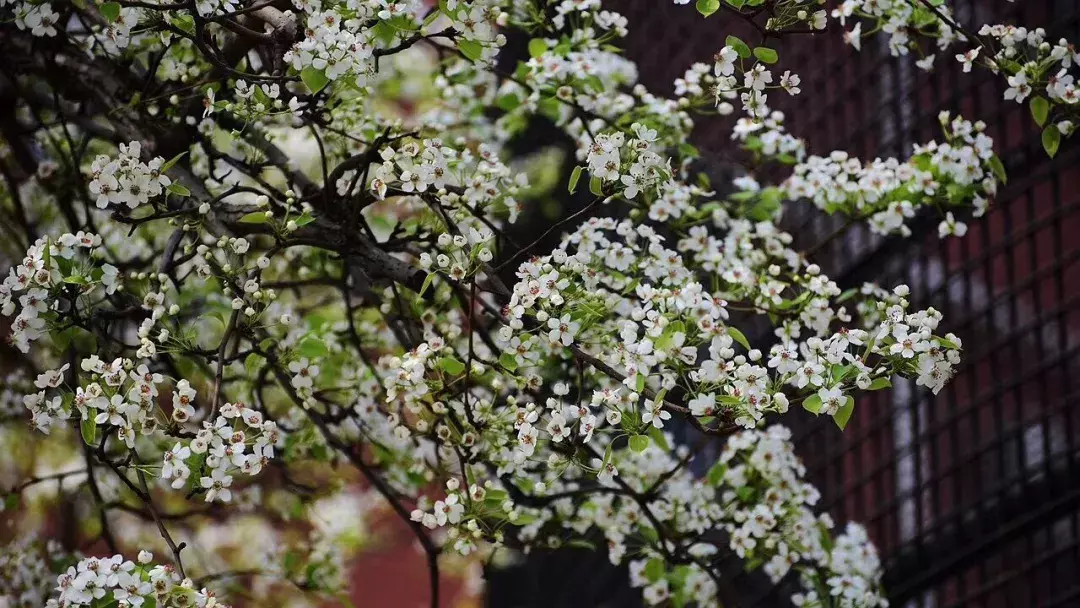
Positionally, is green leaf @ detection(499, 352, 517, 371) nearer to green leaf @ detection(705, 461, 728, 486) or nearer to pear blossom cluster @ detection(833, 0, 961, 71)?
green leaf @ detection(705, 461, 728, 486)

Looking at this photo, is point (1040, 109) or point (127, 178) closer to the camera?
point (127, 178)

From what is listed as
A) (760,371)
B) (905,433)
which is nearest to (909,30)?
(760,371)

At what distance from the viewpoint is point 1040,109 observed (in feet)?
6.48

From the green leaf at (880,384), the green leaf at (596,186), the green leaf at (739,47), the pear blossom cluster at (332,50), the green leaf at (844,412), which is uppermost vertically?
the pear blossom cluster at (332,50)

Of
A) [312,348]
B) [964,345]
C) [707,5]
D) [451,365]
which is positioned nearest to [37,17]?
[312,348]

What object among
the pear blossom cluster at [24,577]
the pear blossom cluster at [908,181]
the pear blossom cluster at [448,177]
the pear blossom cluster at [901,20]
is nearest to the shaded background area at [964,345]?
the pear blossom cluster at [908,181]

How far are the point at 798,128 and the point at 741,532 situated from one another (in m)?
2.20

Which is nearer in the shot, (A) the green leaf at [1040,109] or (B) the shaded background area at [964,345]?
(A) the green leaf at [1040,109]

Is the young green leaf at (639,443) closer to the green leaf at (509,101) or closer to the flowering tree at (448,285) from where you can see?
the flowering tree at (448,285)

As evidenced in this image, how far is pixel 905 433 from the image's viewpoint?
4344 millimetres

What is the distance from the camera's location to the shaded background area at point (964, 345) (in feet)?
9.74

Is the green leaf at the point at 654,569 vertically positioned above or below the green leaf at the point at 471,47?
below

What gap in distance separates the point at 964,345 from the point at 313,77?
2410 millimetres

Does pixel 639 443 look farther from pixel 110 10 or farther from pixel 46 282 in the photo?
pixel 110 10
